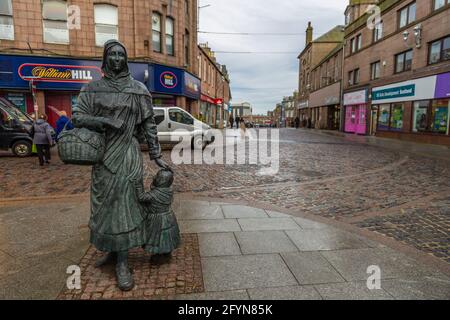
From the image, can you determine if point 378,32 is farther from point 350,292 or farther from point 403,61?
point 350,292

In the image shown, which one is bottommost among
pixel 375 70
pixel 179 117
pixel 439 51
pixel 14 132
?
pixel 14 132

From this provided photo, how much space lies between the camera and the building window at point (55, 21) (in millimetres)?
16234

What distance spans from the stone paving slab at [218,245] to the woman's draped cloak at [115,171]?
1.04 m

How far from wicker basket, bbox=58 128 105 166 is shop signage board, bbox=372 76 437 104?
19948mm

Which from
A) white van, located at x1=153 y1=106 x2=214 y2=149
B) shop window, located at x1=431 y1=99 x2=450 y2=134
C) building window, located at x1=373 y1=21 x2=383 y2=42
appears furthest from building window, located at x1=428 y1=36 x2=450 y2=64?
white van, located at x1=153 y1=106 x2=214 y2=149

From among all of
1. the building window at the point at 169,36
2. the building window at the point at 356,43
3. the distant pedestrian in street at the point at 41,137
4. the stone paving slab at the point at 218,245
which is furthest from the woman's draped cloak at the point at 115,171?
the building window at the point at 356,43

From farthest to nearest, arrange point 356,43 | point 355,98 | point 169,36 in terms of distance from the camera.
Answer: point 356,43, point 355,98, point 169,36

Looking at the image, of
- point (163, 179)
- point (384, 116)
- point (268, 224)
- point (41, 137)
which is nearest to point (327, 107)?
point (384, 116)

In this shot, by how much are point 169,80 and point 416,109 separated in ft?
53.1

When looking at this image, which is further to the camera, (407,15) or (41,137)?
(407,15)

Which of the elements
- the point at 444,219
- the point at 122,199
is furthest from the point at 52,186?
the point at 444,219

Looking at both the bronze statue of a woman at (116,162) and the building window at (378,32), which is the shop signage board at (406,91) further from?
the bronze statue of a woman at (116,162)

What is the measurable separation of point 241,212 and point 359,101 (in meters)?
25.2

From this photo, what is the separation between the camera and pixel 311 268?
3266 millimetres
